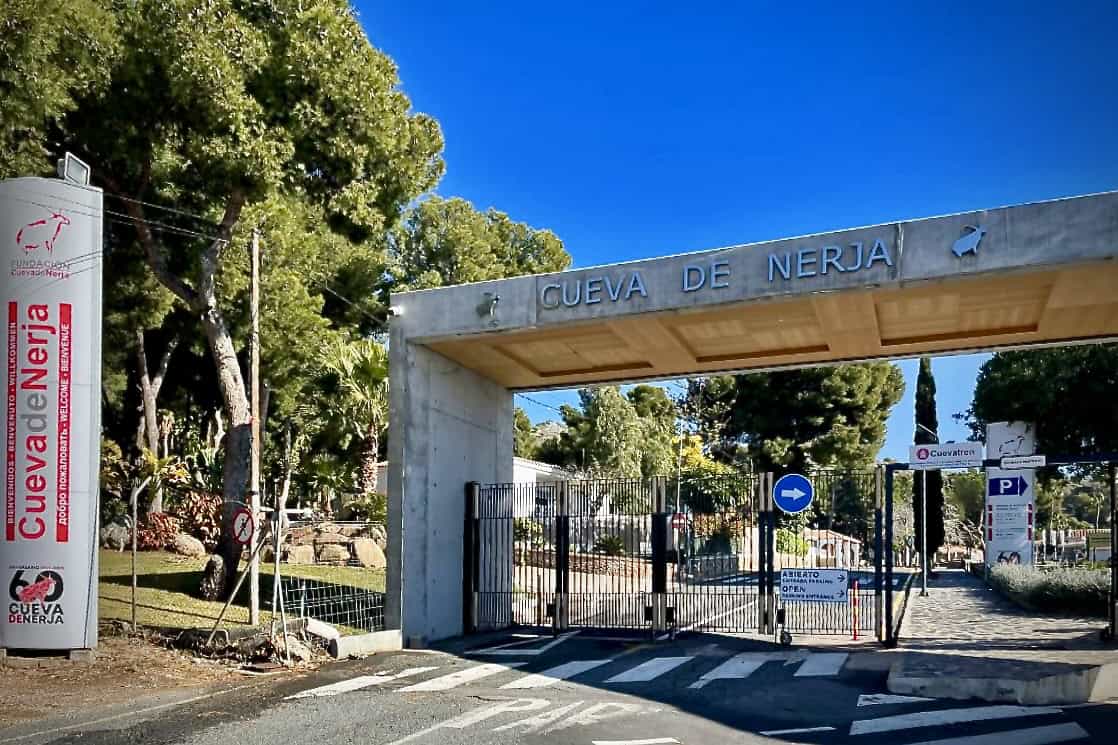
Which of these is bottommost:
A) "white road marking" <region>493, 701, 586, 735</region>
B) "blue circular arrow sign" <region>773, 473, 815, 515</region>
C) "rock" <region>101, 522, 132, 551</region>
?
"white road marking" <region>493, 701, 586, 735</region>

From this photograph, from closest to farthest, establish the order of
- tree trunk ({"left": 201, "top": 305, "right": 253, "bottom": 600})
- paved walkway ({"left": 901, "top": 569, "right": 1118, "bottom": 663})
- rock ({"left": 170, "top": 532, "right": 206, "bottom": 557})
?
1. paved walkway ({"left": 901, "top": 569, "right": 1118, "bottom": 663})
2. tree trunk ({"left": 201, "top": 305, "right": 253, "bottom": 600})
3. rock ({"left": 170, "top": 532, "right": 206, "bottom": 557})

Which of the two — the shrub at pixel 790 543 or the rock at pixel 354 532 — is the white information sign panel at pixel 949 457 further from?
the rock at pixel 354 532

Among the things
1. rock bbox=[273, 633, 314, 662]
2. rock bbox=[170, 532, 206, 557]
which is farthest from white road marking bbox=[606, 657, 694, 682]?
rock bbox=[170, 532, 206, 557]

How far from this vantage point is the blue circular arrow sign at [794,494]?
50.6ft

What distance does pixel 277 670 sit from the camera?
45.7ft

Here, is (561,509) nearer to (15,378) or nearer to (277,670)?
(277,670)

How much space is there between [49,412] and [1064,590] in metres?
18.5


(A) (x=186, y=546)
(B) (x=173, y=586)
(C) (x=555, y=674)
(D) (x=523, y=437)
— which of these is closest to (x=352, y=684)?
(C) (x=555, y=674)

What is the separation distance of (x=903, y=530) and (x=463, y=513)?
3194cm

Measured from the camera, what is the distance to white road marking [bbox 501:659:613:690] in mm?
12716

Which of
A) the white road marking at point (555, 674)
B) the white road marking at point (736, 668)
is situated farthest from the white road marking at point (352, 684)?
the white road marking at point (736, 668)

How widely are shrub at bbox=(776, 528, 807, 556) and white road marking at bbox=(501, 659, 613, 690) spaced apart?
6230 mm

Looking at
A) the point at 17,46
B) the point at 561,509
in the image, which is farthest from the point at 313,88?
the point at 561,509

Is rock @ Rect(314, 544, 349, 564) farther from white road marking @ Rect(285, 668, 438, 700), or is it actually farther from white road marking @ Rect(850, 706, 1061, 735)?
white road marking @ Rect(850, 706, 1061, 735)
